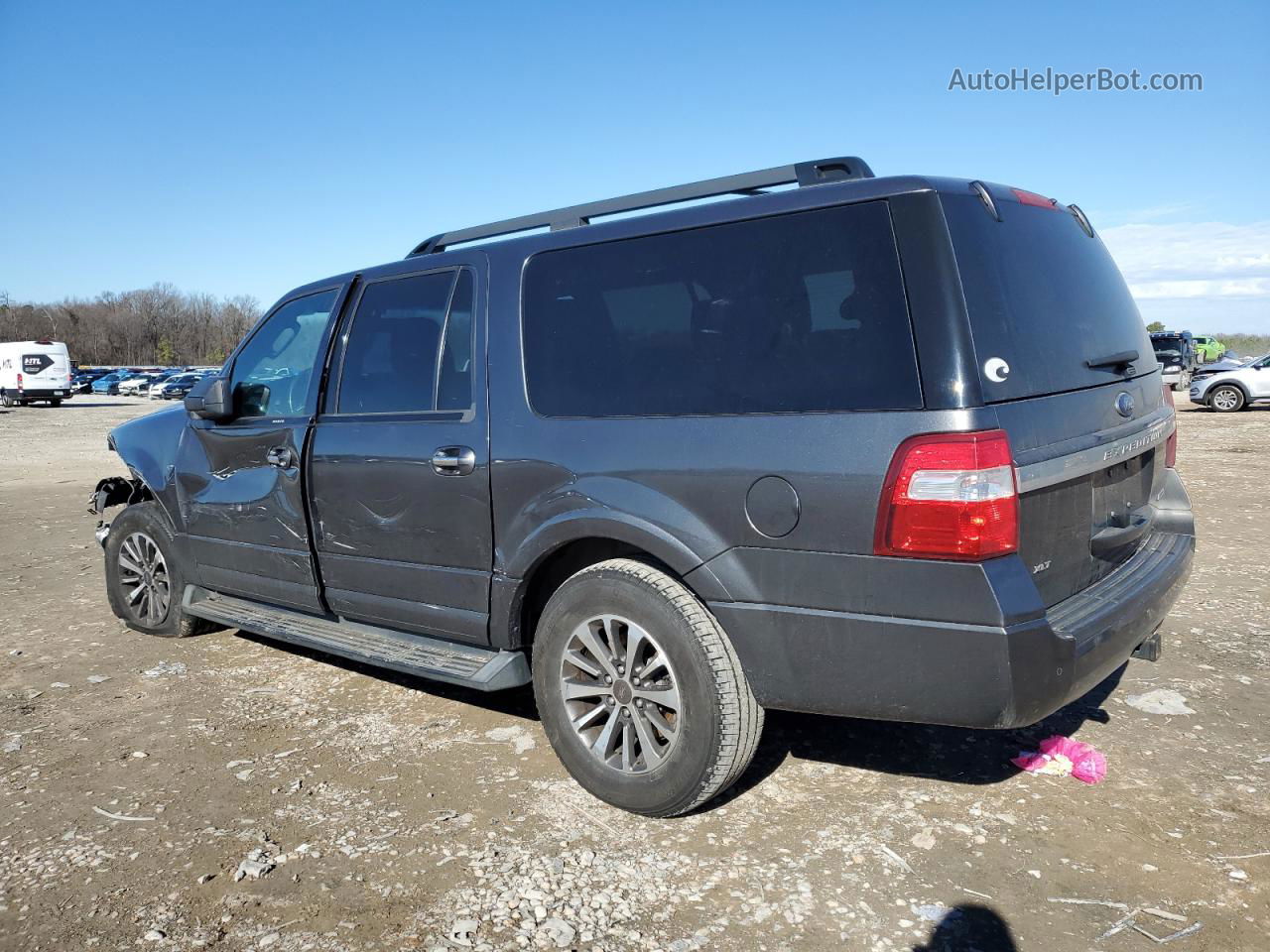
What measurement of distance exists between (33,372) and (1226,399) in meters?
41.4

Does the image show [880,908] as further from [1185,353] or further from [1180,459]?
[1185,353]

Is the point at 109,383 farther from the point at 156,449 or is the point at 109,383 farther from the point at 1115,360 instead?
the point at 1115,360

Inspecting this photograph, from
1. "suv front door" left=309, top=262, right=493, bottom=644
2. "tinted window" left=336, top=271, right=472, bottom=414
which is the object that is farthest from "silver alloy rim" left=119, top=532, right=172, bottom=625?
"tinted window" left=336, top=271, right=472, bottom=414

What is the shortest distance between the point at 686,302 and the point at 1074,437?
50.2 inches

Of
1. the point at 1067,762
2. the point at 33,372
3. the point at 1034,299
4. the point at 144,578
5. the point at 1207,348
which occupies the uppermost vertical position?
the point at 1034,299

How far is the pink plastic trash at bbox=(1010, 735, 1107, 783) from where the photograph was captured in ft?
11.2

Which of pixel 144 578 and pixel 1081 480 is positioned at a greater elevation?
pixel 1081 480

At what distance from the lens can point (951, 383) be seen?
255 centimetres

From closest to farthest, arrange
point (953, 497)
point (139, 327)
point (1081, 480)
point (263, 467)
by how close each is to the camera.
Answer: point (953, 497) → point (1081, 480) → point (263, 467) → point (139, 327)

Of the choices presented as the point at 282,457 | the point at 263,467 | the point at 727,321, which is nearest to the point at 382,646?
the point at 282,457

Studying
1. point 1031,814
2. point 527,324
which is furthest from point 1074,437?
point 527,324

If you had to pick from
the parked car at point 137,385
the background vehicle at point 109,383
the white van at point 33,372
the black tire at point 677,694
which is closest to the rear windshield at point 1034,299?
the black tire at point 677,694

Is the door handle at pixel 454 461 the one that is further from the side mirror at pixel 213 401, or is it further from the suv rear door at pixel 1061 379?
the suv rear door at pixel 1061 379

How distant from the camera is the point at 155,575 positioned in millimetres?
5395
